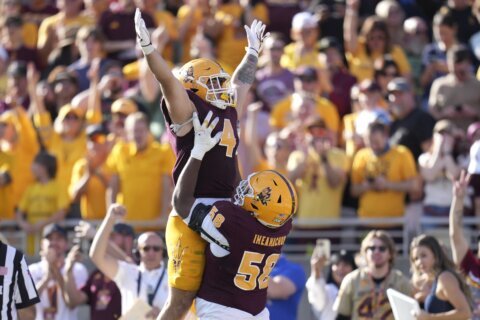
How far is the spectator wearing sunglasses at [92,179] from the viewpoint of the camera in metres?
13.8

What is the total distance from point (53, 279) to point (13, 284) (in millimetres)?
3027

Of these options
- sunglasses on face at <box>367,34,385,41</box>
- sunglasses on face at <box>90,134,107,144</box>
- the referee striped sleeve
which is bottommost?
the referee striped sleeve

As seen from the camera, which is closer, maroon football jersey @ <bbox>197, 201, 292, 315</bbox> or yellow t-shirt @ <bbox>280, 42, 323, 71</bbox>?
maroon football jersey @ <bbox>197, 201, 292, 315</bbox>

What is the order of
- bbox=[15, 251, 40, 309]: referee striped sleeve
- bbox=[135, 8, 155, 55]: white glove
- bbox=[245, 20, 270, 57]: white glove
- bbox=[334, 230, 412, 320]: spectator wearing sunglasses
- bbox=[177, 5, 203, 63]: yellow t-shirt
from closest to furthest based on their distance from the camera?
1. bbox=[135, 8, 155, 55]: white glove
2. bbox=[15, 251, 40, 309]: referee striped sleeve
3. bbox=[245, 20, 270, 57]: white glove
4. bbox=[334, 230, 412, 320]: spectator wearing sunglasses
5. bbox=[177, 5, 203, 63]: yellow t-shirt

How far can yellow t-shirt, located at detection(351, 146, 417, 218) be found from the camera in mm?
13141

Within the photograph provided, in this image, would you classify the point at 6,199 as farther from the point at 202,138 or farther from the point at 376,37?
the point at 202,138

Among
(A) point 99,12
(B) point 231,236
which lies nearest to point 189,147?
(B) point 231,236

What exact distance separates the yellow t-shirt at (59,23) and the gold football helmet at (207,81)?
815cm

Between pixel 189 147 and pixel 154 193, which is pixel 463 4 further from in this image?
pixel 189 147

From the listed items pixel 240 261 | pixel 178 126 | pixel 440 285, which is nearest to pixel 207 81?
pixel 178 126

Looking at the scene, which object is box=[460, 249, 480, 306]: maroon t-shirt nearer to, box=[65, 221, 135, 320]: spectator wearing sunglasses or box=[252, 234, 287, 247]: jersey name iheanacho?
box=[65, 221, 135, 320]: spectator wearing sunglasses

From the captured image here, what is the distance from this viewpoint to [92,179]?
13.8 metres

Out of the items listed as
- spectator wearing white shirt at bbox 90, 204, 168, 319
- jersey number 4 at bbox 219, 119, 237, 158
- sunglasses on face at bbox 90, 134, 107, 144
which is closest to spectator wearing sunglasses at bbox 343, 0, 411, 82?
sunglasses on face at bbox 90, 134, 107, 144

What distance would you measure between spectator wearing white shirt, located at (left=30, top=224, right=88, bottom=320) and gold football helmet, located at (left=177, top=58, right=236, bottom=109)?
350 centimetres
